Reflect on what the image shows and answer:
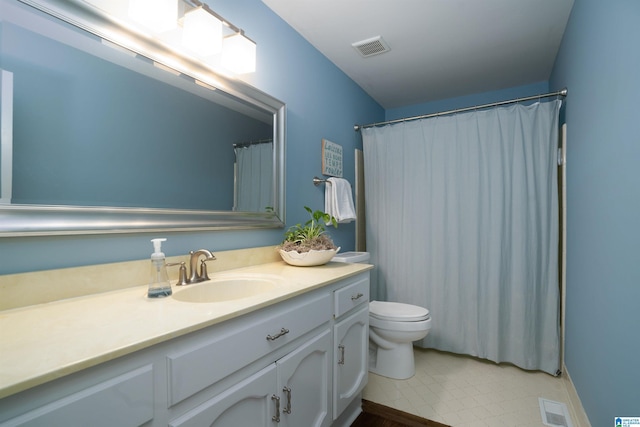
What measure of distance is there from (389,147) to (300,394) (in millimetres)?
2043

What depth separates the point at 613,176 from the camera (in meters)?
1.20

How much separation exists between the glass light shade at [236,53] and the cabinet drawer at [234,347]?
1144mm

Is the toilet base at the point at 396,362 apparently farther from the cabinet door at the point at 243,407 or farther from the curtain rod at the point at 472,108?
the curtain rod at the point at 472,108

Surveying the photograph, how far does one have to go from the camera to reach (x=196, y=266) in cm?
128

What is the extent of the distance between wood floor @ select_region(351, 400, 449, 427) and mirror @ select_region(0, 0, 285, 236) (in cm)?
122

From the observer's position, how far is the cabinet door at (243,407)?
2.63 feet

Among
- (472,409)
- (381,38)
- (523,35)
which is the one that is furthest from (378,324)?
(523,35)

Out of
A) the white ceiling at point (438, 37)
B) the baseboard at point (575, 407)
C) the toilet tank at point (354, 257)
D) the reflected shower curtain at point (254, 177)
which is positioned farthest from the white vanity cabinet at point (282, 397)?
the white ceiling at point (438, 37)

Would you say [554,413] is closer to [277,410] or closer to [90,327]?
[277,410]

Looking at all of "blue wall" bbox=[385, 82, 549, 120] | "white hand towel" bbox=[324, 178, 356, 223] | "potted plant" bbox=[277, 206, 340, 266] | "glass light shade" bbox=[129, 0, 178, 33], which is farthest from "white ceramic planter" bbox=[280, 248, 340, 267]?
"blue wall" bbox=[385, 82, 549, 120]

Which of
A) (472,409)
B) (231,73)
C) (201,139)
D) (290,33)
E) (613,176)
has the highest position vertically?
(290,33)

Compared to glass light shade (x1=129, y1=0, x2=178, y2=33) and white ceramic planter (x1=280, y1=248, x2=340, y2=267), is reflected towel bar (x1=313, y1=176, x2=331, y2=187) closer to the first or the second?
white ceramic planter (x1=280, y1=248, x2=340, y2=267)

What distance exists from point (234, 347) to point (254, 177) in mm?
967

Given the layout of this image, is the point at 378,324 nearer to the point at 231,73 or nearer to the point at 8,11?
the point at 231,73
